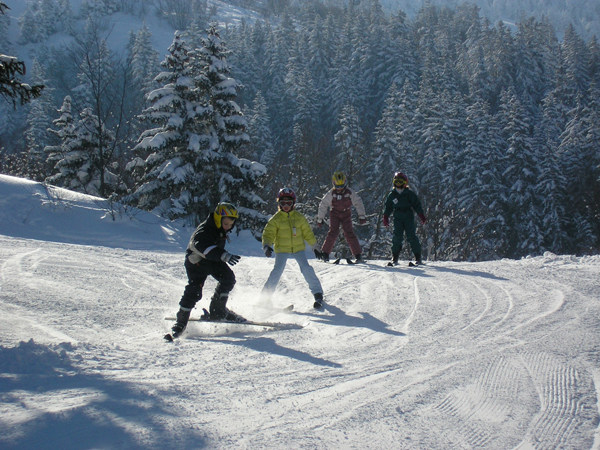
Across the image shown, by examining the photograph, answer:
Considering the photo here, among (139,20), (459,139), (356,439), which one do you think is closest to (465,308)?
(356,439)

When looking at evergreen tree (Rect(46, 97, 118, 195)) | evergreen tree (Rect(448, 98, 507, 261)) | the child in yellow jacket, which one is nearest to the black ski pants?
the child in yellow jacket

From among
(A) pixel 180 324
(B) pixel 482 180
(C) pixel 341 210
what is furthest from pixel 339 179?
(B) pixel 482 180

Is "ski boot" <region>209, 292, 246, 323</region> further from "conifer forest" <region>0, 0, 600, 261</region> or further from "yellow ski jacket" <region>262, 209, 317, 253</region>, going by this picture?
"conifer forest" <region>0, 0, 600, 261</region>

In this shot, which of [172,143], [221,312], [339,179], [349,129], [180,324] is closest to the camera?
[180,324]

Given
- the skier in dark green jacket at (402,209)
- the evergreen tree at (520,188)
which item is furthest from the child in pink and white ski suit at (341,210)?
the evergreen tree at (520,188)

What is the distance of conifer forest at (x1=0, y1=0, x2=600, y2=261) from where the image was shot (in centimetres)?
1772

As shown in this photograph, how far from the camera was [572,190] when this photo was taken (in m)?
35.4

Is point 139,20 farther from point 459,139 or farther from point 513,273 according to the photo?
point 513,273

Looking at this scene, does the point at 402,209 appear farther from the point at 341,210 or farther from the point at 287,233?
the point at 287,233

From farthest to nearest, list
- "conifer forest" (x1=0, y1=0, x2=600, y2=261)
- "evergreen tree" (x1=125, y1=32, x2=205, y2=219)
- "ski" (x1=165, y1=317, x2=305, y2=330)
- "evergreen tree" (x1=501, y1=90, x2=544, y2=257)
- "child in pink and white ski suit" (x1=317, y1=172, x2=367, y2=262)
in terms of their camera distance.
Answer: "evergreen tree" (x1=501, y1=90, x2=544, y2=257), "conifer forest" (x1=0, y1=0, x2=600, y2=261), "evergreen tree" (x1=125, y1=32, x2=205, y2=219), "child in pink and white ski suit" (x1=317, y1=172, x2=367, y2=262), "ski" (x1=165, y1=317, x2=305, y2=330)

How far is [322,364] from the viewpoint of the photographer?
395cm

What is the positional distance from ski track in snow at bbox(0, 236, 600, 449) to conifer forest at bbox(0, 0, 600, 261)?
3.39 metres

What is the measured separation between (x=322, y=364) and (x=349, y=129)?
3606cm

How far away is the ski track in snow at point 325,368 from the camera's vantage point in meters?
2.72
